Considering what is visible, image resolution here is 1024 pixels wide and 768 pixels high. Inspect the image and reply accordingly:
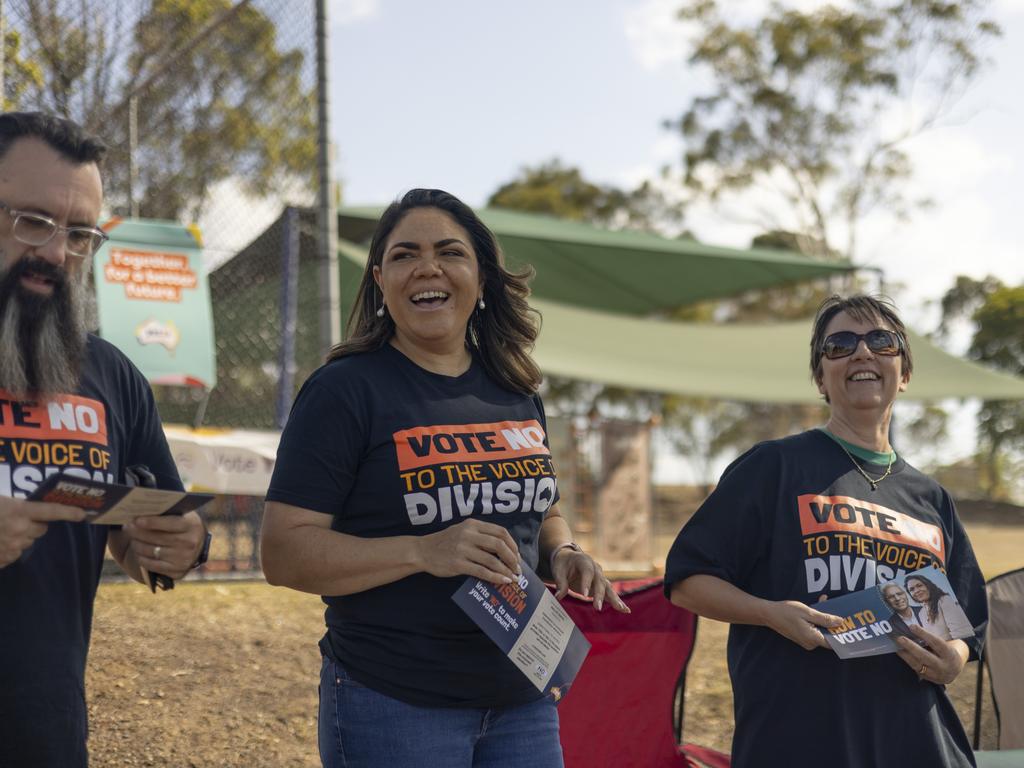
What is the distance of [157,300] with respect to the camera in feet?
21.3

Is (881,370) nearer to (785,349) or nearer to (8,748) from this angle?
(8,748)

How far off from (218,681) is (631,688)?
6.74 feet

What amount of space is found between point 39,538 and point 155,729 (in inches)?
105

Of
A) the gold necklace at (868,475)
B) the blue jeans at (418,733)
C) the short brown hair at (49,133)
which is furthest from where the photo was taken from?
the gold necklace at (868,475)

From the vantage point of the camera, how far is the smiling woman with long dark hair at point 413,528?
203 centimetres

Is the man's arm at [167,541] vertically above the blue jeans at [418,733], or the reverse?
the man's arm at [167,541]

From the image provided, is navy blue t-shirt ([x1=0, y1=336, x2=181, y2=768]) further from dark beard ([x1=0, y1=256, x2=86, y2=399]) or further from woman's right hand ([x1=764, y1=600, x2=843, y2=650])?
woman's right hand ([x1=764, y1=600, x2=843, y2=650])

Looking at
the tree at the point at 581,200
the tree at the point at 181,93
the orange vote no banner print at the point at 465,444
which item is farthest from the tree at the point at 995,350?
the orange vote no banner print at the point at 465,444

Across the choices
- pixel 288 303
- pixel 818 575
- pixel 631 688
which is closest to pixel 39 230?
pixel 818 575

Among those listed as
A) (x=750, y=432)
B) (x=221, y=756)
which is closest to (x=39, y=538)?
(x=221, y=756)

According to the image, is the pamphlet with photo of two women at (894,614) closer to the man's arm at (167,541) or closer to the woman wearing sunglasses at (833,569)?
the woman wearing sunglasses at (833,569)

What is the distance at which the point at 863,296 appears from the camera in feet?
10.0

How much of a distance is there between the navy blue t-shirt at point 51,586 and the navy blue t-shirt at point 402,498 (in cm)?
34

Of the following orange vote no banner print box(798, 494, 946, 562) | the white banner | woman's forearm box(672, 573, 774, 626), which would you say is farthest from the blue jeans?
the white banner
